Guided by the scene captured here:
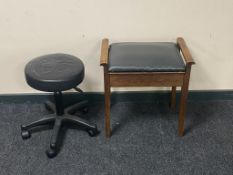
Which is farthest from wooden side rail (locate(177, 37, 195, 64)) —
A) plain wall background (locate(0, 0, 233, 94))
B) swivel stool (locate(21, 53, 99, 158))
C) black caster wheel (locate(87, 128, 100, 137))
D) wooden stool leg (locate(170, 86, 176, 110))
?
black caster wheel (locate(87, 128, 100, 137))

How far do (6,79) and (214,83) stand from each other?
150 centimetres

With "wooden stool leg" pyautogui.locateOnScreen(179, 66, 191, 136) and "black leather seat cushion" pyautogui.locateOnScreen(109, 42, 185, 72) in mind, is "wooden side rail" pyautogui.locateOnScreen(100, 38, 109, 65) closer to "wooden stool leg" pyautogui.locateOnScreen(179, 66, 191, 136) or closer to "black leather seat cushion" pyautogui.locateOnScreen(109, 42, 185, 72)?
"black leather seat cushion" pyautogui.locateOnScreen(109, 42, 185, 72)

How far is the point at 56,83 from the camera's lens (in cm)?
171

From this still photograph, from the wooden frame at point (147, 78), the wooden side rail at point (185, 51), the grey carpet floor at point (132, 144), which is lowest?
the grey carpet floor at point (132, 144)

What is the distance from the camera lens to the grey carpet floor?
1.77 m

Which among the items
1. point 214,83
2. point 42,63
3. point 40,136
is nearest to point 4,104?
point 40,136

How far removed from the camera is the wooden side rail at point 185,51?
1717 millimetres

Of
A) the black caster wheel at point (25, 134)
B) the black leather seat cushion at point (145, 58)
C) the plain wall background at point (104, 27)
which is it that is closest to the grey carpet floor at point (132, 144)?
the black caster wheel at point (25, 134)

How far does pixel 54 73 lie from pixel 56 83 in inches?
3.2

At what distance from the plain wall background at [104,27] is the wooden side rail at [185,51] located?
105 mm

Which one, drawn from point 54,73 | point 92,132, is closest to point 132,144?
point 92,132

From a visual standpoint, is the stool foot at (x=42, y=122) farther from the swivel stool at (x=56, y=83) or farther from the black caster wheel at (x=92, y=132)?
the black caster wheel at (x=92, y=132)

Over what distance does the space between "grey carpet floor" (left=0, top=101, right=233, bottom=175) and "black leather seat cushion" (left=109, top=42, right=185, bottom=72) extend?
497 mm

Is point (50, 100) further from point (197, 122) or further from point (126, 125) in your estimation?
point (197, 122)
